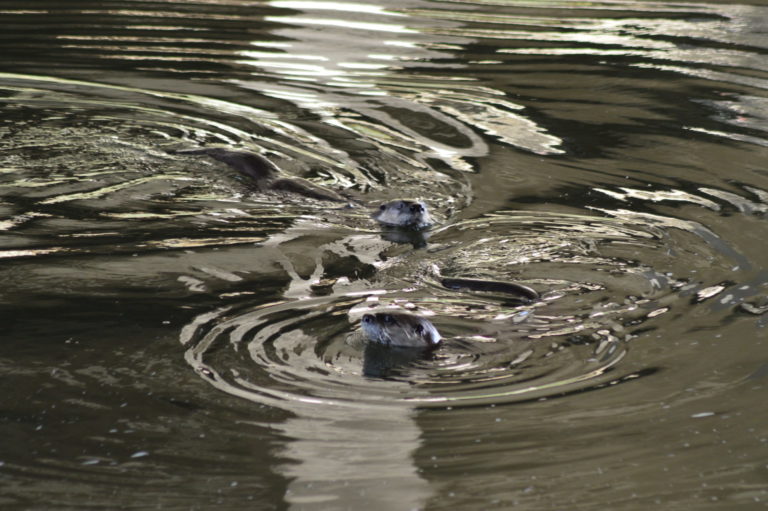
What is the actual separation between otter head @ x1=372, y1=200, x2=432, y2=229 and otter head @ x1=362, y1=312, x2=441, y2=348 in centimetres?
205

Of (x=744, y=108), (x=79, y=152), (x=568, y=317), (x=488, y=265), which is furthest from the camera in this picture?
(x=744, y=108)

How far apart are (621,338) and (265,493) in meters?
2.02

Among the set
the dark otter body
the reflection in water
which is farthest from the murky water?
the dark otter body

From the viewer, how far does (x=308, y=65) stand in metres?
11.4

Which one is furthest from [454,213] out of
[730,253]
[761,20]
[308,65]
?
[761,20]

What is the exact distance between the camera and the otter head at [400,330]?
4.83 m

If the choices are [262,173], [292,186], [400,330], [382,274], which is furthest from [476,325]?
[262,173]

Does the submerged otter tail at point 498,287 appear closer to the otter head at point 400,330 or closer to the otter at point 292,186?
the otter head at point 400,330

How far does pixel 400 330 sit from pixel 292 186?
3011 millimetres

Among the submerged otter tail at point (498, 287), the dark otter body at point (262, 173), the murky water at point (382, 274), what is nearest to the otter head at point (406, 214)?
the murky water at point (382, 274)

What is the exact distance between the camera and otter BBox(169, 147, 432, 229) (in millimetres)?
6988

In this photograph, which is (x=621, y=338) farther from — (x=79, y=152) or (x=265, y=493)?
(x=79, y=152)

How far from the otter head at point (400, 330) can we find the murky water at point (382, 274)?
0.07m

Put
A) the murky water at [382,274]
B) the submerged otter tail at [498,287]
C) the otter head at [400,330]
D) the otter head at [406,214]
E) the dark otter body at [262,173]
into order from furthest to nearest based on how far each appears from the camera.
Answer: the dark otter body at [262,173] < the otter head at [406,214] < the submerged otter tail at [498,287] < the otter head at [400,330] < the murky water at [382,274]
